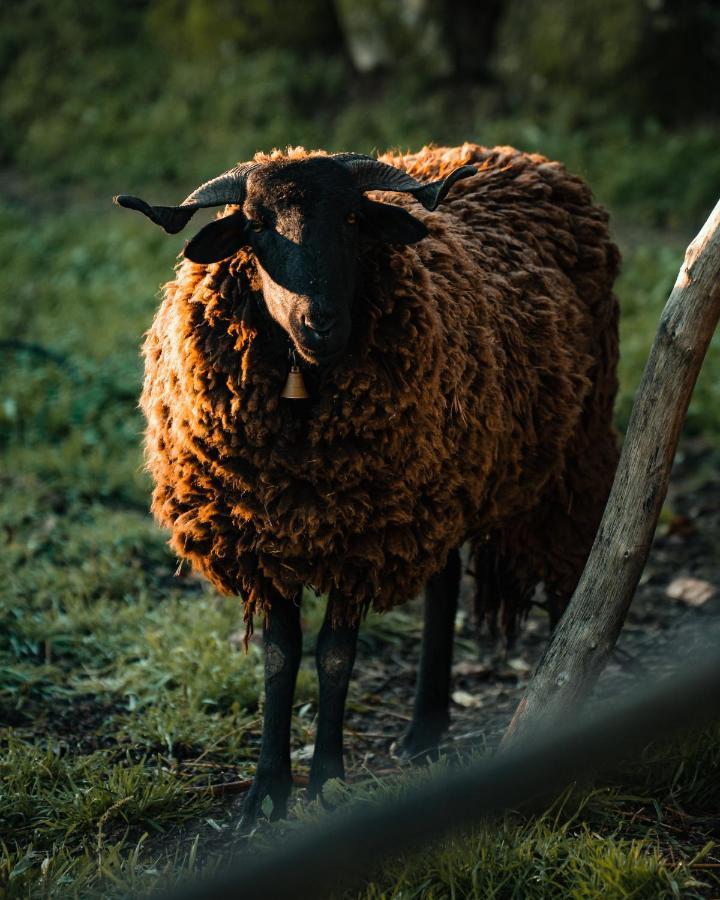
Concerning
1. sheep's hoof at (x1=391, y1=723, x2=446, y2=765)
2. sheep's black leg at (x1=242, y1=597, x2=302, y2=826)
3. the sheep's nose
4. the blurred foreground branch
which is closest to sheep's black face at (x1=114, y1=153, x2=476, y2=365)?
the sheep's nose

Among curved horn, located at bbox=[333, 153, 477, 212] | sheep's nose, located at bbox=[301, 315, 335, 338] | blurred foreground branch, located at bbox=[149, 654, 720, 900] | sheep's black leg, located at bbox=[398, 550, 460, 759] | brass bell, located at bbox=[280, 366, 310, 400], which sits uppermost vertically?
curved horn, located at bbox=[333, 153, 477, 212]

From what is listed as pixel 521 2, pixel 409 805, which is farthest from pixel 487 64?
pixel 409 805

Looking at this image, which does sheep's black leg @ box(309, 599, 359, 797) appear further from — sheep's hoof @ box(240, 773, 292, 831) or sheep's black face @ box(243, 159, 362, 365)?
sheep's black face @ box(243, 159, 362, 365)

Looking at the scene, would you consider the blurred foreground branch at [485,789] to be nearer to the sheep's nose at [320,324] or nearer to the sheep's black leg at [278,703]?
the sheep's nose at [320,324]

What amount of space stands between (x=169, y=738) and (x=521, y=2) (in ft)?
31.7

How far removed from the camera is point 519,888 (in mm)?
2805

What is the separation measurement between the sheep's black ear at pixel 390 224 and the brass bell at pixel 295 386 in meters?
0.52

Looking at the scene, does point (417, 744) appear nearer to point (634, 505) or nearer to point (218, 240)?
point (634, 505)

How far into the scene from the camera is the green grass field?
9.59 ft

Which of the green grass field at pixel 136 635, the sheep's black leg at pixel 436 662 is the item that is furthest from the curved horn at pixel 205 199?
the green grass field at pixel 136 635

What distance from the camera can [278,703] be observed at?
11.7 ft

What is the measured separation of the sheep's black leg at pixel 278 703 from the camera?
3.50 meters

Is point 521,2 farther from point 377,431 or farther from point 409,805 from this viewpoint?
point 409,805

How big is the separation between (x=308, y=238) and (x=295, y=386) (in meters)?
0.46
